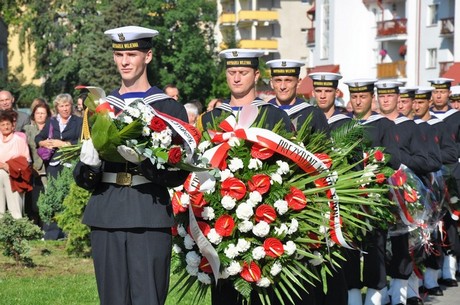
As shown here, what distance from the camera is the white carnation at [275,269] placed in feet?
24.9

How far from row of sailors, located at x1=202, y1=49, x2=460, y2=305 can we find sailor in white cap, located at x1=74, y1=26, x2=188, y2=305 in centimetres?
118

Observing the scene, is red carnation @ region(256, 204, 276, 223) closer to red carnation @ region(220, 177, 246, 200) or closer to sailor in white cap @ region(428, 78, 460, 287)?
red carnation @ region(220, 177, 246, 200)

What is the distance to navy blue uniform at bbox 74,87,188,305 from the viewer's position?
6.97 meters

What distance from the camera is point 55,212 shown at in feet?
51.8

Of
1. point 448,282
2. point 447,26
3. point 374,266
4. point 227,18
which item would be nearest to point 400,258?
point 374,266

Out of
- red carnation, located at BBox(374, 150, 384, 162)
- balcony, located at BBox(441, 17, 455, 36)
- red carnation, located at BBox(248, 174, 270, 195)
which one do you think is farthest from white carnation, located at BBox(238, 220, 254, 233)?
balcony, located at BBox(441, 17, 455, 36)

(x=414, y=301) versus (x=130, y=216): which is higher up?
(x=130, y=216)

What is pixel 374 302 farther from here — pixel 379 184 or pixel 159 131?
pixel 159 131

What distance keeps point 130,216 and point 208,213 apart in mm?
776

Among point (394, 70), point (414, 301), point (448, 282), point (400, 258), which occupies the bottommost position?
point (448, 282)

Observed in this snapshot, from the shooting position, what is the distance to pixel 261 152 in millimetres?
7770

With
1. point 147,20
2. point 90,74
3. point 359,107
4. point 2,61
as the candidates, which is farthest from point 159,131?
point 2,61

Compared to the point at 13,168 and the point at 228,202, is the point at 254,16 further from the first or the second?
the point at 228,202

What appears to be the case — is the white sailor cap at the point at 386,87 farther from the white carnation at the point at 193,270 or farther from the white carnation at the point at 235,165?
the white carnation at the point at 193,270
